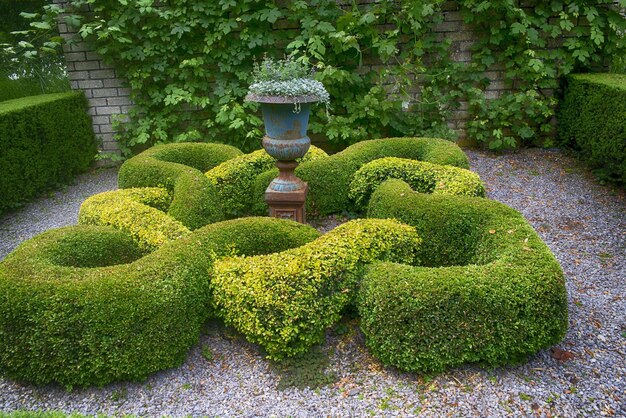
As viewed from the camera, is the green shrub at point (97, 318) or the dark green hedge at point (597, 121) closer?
the green shrub at point (97, 318)

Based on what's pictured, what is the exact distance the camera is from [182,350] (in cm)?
292

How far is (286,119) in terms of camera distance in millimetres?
4199

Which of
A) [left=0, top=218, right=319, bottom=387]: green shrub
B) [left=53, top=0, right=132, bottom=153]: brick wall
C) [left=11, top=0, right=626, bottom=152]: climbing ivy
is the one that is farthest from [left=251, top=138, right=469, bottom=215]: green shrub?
[left=53, top=0, right=132, bottom=153]: brick wall

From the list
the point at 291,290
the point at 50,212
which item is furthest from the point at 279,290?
the point at 50,212

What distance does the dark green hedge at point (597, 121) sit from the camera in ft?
16.5

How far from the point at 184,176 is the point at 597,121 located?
4.35 metres

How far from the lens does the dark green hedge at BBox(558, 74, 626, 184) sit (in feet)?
16.5

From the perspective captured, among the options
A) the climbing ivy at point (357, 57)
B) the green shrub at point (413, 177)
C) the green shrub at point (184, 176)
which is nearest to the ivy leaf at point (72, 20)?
the climbing ivy at point (357, 57)

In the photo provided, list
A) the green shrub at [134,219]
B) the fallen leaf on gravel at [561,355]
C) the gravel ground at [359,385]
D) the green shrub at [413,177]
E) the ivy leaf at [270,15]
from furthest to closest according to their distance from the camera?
the ivy leaf at [270,15] < the green shrub at [413,177] < the green shrub at [134,219] < the fallen leaf on gravel at [561,355] < the gravel ground at [359,385]

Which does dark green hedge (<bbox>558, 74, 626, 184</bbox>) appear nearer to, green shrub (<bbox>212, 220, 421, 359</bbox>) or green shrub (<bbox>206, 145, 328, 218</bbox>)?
green shrub (<bbox>206, 145, 328, 218</bbox>)

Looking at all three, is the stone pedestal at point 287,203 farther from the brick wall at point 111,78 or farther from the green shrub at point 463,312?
the brick wall at point 111,78

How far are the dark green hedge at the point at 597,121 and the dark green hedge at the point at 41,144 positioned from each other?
6.13 m

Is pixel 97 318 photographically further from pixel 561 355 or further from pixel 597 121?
pixel 597 121

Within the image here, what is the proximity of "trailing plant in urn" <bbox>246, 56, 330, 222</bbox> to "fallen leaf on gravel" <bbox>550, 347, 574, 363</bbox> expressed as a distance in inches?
89.8
